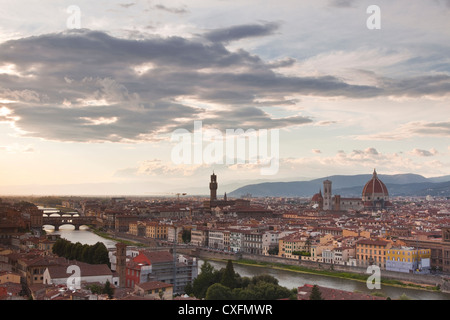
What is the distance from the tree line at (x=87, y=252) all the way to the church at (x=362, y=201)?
2635 centimetres

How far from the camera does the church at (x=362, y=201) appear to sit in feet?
120

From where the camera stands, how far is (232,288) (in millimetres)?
7645

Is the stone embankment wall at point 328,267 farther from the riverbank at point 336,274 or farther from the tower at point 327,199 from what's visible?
the tower at point 327,199

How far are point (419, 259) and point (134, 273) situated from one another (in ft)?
22.1

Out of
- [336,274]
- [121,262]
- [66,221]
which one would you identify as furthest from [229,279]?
[66,221]

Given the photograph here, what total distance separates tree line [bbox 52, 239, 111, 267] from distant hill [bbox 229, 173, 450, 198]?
66157mm

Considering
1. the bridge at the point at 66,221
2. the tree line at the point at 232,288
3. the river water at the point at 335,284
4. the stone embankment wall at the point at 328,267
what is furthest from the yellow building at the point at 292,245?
the bridge at the point at 66,221

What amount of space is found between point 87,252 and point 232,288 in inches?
160

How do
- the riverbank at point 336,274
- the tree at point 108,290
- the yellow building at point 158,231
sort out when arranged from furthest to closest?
the yellow building at point 158,231 → the riverbank at point 336,274 → the tree at point 108,290

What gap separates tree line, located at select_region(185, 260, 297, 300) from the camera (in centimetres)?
700
